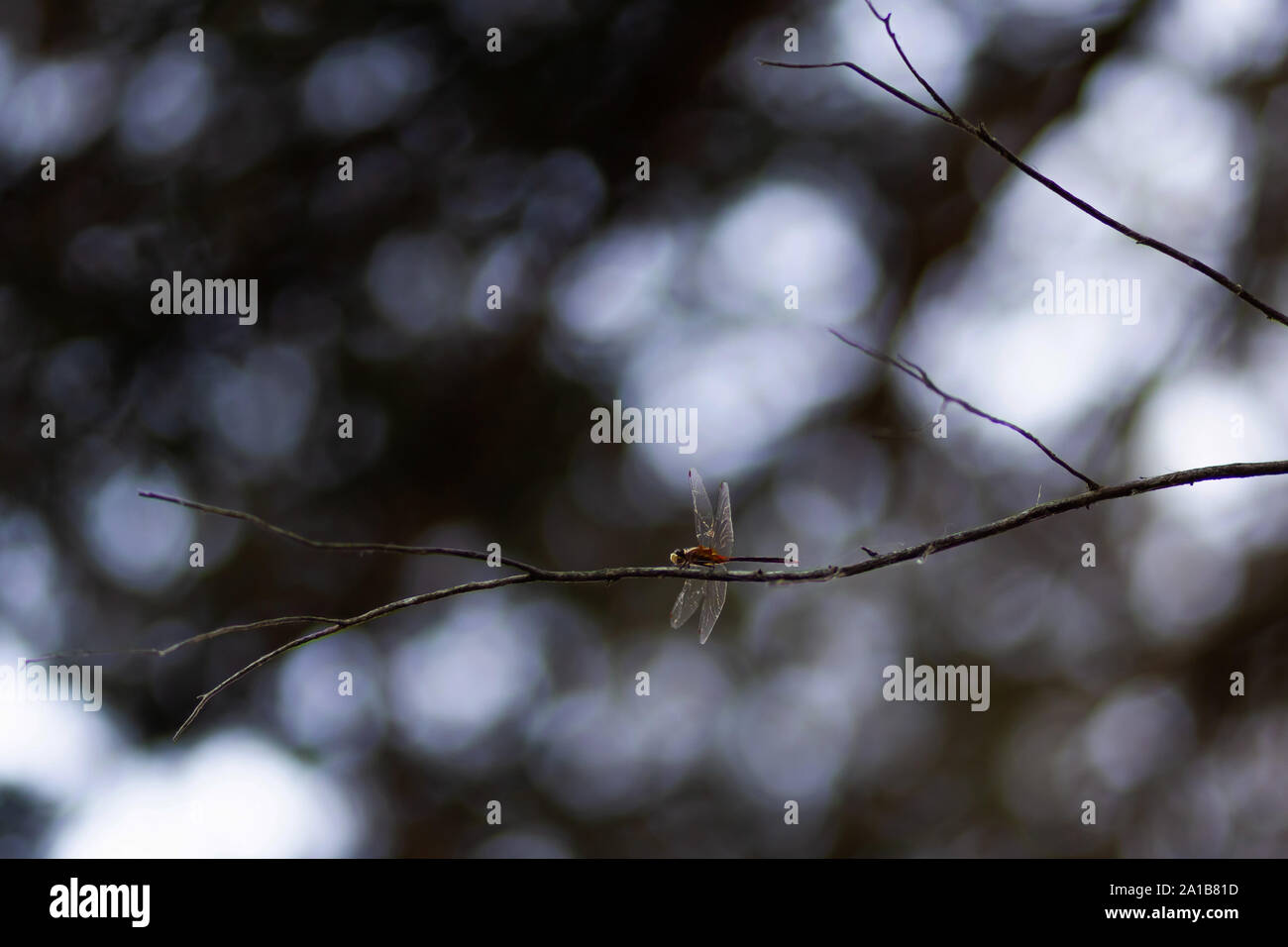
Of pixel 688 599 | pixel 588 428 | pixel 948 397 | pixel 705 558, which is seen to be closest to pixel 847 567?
pixel 948 397

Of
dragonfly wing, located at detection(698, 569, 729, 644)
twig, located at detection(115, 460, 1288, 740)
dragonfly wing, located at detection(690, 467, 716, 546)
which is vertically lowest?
dragonfly wing, located at detection(698, 569, 729, 644)

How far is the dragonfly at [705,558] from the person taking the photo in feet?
2.68

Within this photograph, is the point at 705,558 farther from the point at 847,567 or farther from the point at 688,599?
the point at 847,567

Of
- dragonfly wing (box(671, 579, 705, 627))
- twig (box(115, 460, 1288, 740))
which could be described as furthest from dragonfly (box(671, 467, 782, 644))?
twig (box(115, 460, 1288, 740))

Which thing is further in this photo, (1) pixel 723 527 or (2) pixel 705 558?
(1) pixel 723 527

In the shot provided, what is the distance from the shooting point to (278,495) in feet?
6.51

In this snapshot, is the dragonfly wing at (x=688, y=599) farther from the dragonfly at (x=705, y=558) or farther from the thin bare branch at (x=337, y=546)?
the thin bare branch at (x=337, y=546)

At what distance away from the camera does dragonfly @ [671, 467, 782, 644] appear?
0.82m

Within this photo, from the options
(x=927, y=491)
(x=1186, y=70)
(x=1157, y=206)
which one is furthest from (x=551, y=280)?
(x=1186, y=70)

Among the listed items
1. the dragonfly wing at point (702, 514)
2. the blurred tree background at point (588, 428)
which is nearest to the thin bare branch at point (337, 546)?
the dragonfly wing at point (702, 514)

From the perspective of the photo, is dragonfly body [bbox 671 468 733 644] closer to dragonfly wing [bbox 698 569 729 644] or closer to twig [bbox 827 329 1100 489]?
dragonfly wing [bbox 698 569 729 644]

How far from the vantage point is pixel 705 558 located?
80 cm

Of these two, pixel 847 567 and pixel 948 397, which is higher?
pixel 948 397

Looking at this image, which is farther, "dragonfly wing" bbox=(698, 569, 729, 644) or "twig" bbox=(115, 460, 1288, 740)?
"dragonfly wing" bbox=(698, 569, 729, 644)
